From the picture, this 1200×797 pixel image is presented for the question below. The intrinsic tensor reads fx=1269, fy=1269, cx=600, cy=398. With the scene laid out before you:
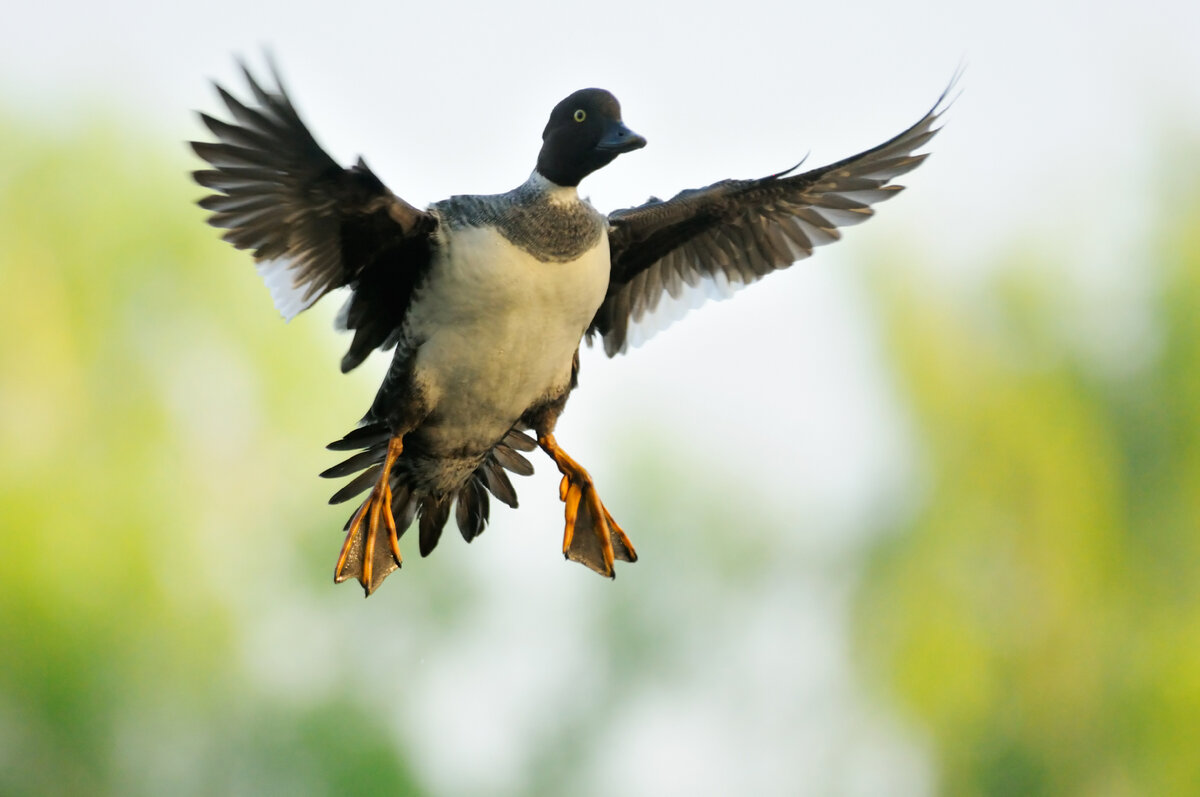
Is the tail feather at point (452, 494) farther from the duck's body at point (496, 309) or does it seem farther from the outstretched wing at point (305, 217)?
→ the outstretched wing at point (305, 217)

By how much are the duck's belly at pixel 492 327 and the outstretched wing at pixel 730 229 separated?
16.1 inches

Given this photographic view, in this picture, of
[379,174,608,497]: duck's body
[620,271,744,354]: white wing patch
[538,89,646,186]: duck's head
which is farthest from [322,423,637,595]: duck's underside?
[538,89,646,186]: duck's head

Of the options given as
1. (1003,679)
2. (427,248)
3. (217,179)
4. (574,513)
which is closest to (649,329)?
(574,513)

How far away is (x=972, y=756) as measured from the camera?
11234 mm

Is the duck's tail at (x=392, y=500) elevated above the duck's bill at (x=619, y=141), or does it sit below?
below

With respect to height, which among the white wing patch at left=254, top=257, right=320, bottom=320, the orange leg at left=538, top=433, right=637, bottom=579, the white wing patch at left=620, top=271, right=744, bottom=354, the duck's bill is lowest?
the orange leg at left=538, top=433, right=637, bottom=579

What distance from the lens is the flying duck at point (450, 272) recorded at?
10.6 ft

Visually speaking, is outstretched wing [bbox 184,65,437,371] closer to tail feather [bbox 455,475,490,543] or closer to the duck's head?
the duck's head

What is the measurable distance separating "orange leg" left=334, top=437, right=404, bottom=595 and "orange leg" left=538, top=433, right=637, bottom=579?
1.70 feet

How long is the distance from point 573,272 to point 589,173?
287mm

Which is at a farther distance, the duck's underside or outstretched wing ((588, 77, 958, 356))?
outstretched wing ((588, 77, 958, 356))

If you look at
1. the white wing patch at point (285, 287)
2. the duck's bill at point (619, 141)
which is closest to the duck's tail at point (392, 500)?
the white wing patch at point (285, 287)

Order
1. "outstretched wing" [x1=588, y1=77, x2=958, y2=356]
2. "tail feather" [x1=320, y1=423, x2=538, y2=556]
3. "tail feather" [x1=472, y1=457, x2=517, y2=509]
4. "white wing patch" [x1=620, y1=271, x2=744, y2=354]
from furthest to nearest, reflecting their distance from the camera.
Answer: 1. "white wing patch" [x1=620, y1=271, x2=744, y2=354]
2. "tail feather" [x1=472, y1=457, x2=517, y2=509]
3. "outstretched wing" [x1=588, y1=77, x2=958, y2=356]
4. "tail feather" [x1=320, y1=423, x2=538, y2=556]

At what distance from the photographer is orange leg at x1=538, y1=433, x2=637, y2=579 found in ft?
12.5
